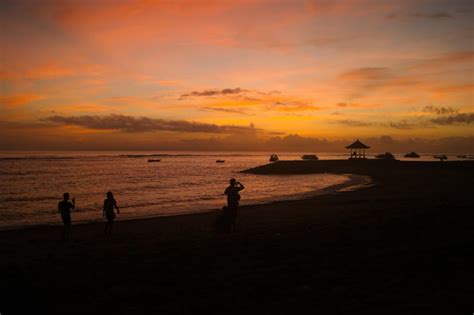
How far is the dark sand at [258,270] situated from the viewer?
647 centimetres

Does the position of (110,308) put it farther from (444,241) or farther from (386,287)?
(444,241)

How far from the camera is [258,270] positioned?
333 inches

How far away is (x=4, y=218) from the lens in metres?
22.3

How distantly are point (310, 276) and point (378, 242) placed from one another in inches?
153

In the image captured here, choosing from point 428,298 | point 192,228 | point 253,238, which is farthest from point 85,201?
point 428,298

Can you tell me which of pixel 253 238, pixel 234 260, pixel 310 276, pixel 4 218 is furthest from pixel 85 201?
pixel 310 276

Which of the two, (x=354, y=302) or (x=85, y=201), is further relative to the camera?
(x=85, y=201)

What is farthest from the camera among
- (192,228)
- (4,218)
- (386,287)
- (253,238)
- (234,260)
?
(4,218)

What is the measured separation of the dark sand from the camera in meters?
6.47

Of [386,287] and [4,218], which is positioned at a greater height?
[386,287]

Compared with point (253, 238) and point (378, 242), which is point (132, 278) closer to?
point (253, 238)

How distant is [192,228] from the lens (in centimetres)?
1667

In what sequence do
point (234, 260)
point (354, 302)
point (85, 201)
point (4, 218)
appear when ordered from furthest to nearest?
point (85, 201) < point (4, 218) < point (234, 260) < point (354, 302)

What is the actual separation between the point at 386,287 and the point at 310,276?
58.4 inches
